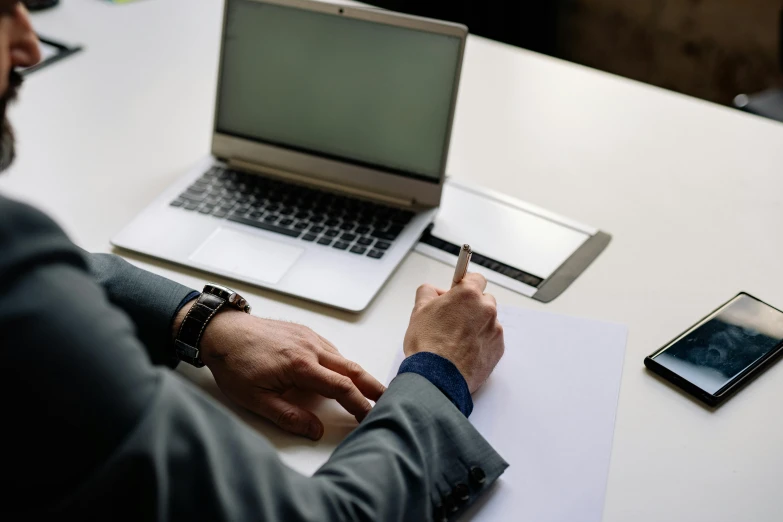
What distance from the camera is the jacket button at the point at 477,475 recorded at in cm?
77

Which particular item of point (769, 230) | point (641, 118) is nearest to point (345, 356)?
point (769, 230)

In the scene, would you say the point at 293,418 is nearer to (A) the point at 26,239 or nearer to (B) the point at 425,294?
(B) the point at 425,294

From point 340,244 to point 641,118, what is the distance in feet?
2.20

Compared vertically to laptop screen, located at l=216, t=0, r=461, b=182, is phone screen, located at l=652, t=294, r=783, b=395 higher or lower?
lower

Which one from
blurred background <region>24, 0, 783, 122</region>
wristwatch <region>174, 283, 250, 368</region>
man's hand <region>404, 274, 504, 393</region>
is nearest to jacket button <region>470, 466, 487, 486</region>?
man's hand <region>404, 274, 504, 393</region>

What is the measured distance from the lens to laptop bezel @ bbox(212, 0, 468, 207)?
1089 millimetres

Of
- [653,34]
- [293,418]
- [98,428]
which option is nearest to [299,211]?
[293,418]

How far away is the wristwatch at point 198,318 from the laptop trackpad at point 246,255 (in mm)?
85

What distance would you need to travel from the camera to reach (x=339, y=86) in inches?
45.5

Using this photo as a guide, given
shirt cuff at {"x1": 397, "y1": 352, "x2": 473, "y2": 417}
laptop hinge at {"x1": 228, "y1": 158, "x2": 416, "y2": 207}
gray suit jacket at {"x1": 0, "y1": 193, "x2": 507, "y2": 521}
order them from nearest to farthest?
gray suit jacket at {"x1": 0, "y1": 193, "x2": 507, "y2": 521}, shirt cuff at {"x1": 397, "y1": 352, "x2": 473, "y2": 417}, laptop hinge at {"x1": 228, "y1": 158, "x2": 416, "y2": 207}

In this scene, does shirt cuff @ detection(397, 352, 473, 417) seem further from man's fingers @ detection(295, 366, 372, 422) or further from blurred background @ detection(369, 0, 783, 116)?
blurred background @ detection(369, 0, 783, 116)

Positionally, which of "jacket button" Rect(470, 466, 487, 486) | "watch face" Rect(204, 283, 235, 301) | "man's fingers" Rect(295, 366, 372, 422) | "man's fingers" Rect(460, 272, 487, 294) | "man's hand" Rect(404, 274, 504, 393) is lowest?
"jacket button" Rect(470, 466, 487, 486)

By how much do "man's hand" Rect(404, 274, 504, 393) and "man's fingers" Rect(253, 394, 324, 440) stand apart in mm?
136

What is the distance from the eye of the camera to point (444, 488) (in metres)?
0.76
